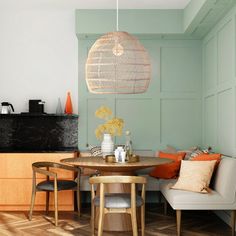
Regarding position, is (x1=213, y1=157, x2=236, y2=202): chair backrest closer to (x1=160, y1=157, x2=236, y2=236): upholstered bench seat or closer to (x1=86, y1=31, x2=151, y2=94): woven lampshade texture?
(x1=160, y1=157, x2=236, y2=236): upholstered bench seat

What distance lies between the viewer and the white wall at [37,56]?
655 cm

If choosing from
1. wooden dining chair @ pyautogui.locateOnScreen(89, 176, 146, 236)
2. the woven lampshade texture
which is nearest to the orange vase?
the woven lampshade texture

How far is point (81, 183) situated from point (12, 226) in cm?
115

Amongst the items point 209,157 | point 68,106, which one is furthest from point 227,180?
point 68,106

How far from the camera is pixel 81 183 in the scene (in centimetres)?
583

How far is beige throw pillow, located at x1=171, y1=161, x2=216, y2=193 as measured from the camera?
4.65m

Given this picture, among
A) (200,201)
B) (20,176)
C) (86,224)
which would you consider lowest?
(86,224)

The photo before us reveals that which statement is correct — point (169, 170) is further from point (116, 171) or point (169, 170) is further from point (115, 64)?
point (115, 64)

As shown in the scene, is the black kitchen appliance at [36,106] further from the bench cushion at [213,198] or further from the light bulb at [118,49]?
the bench cushion at [213,198]

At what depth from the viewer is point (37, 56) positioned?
6.58 metres

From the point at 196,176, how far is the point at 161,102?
207 cm

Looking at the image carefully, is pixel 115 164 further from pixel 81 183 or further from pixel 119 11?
pixel 119 11

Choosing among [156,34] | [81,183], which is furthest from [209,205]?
[156,34]

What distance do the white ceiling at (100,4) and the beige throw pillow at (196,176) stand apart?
7.58ft
